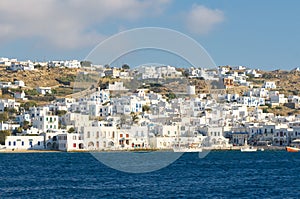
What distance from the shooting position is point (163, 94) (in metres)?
69.0

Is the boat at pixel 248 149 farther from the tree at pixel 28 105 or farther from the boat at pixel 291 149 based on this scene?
the tree at pixel 28 105

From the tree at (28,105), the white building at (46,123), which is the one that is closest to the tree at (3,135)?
the white building at (46,123)

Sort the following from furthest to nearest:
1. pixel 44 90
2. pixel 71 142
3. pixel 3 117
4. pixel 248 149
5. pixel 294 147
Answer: pixel 44 90
pixel 3 117
pixel 294 147
pixel 248 149
pixel 71 142

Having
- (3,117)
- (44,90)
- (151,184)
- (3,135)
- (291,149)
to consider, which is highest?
(44,90)

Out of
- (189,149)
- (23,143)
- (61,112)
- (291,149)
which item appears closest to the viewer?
(189,149)

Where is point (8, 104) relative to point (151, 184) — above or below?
above

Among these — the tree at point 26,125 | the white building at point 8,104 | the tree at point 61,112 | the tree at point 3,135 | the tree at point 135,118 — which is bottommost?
the tree at point 3,135

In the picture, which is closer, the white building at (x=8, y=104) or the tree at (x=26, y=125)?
the tree at (x=26, y=125)

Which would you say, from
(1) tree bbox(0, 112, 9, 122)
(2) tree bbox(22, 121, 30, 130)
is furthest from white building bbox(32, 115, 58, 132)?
(1) tree bbox(0, 112, 9, 122)

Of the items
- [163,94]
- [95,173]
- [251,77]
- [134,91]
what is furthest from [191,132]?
[251,77]

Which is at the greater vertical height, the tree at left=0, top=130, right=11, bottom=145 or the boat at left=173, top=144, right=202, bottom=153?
the tree at left=0, top=130, right=11, bottom=145

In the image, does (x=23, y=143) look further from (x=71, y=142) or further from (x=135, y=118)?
(x=135, y=118)

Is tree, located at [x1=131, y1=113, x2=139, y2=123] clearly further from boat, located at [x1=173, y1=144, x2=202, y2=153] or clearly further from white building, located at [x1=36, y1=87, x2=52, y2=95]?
white building, located at [x1=36, y1=87, x2=52, y2=95]

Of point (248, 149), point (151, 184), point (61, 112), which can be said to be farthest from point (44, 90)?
point (151, 184)
